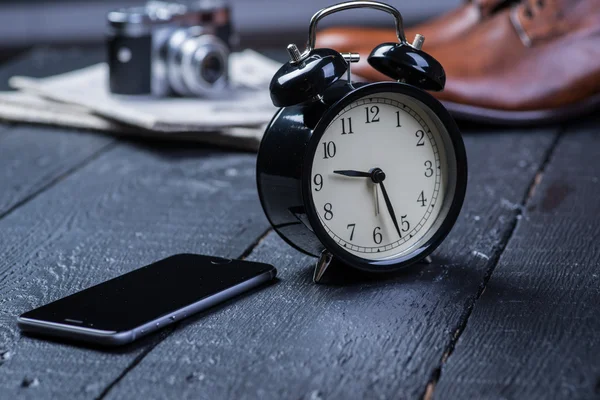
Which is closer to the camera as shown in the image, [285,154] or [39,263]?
[285,154]

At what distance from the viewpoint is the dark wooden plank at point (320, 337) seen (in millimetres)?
560

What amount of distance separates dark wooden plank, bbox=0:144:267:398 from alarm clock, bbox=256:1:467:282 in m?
0.14

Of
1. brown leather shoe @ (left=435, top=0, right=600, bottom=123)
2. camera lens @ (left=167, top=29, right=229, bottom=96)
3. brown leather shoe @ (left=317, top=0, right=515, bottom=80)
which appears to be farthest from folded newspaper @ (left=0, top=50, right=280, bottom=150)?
brown leather shoe @ (left=435, top=0, right=600, bottom=123)

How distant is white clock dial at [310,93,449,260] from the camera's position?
0.71 m

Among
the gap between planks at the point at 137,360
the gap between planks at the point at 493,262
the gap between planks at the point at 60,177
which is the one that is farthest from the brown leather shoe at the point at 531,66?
the gap between planks at the point at 137,360

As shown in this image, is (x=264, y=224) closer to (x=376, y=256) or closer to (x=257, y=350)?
(x=376, y=256)

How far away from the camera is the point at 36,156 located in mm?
1194

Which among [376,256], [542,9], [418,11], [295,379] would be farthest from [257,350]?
[418,11]

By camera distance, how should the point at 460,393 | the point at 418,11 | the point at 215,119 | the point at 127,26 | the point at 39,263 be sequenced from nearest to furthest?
the point at 460,393, the point at 39,263, the point at 215,119, the point at 127,26, the point at 418,11

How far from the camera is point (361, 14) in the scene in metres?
2.58

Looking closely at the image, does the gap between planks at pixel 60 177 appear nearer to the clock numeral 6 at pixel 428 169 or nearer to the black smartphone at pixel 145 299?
the black smartphone at pixel 145 299

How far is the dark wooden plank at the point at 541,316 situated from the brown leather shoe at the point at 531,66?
31 centimetres

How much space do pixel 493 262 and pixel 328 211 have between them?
162 millimetres

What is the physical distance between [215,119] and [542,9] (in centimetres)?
52
